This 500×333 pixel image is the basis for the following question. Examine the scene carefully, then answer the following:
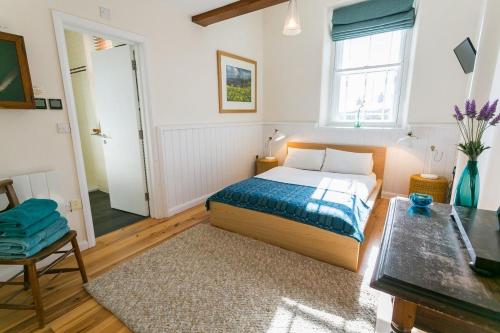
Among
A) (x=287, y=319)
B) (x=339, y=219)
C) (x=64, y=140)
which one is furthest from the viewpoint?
(x=64, y=140)

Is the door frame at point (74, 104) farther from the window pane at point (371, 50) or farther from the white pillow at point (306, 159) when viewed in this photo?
the window pane at point (371, 50)

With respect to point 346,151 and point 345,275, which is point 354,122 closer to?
point 346,151

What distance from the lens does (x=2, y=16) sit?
1634 mm

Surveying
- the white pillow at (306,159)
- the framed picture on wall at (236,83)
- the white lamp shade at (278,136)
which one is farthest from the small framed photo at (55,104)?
the white lamp shade at (278,136)

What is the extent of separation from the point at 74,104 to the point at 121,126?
879mm

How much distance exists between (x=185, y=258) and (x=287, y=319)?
1025 millimetres

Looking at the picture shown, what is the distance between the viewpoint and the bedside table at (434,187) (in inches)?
109

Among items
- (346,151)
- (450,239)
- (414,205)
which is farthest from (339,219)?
(346,151)

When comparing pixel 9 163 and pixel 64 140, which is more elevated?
pixel 64 140

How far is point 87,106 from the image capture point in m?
3.73

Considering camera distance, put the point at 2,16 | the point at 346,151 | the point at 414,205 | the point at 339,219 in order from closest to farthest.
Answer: the point at 414,205 < the point at 2,16 < the point at 339,219 < the point at 346,151

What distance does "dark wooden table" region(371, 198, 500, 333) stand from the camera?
0.60 meters

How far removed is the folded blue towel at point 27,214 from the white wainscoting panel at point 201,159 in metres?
1.30

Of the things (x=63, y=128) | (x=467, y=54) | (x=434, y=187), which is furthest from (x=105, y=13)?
(x=434, y=187)
